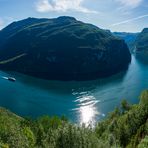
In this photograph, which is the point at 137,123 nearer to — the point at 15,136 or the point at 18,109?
the point at 15,136

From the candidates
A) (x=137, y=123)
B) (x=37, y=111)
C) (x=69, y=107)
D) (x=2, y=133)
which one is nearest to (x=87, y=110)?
(x=69, y=107)

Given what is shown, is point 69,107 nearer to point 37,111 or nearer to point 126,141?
point 37,111

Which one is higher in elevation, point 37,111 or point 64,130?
point 64,130

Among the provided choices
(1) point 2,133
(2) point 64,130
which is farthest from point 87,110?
(2) point 64,130

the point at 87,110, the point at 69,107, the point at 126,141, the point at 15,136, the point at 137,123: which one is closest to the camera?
the point at 15,136

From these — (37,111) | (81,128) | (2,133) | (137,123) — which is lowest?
(37,111)

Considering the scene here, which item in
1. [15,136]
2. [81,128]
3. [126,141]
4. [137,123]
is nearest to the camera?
[81,128]

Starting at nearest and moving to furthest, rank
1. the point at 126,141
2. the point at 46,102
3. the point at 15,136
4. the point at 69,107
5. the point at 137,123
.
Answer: the point at 15,136 → the point at 126,141 → the point at 137,123 → the point at 69,107 → the point at 46,102

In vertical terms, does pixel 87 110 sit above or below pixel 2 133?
below

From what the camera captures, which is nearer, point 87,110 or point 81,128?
point 81,128

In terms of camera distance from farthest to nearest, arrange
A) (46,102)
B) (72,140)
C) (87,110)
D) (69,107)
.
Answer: (46,102) → (69,107) → (87,110) → (72,140)
